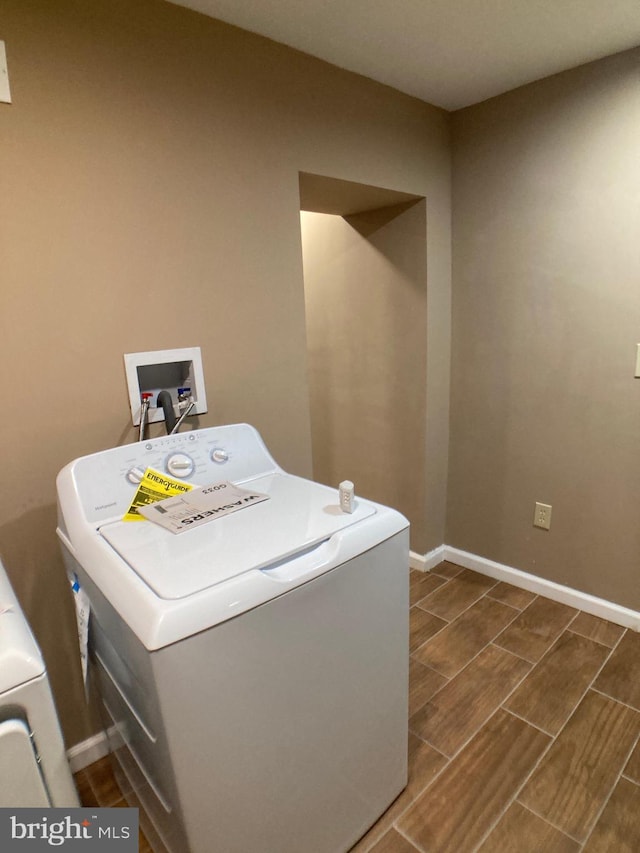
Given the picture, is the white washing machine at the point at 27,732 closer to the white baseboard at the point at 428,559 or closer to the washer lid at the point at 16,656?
the washer lid at the point at 16,656

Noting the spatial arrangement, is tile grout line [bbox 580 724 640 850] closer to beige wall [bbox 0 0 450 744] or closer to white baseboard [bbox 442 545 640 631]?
white baseboard [bbox 442 545 640 631]

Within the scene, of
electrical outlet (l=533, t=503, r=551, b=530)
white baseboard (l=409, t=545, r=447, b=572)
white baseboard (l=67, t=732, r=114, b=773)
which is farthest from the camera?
white baseboard (l=409, t=545, r=447, b=572)

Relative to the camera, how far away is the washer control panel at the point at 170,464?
1.06 metres

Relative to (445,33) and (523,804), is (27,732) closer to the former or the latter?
(523,804)

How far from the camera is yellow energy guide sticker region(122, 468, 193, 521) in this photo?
106cm

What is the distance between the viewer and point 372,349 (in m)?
2.40

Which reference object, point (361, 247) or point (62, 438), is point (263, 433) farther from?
point (361, 247)

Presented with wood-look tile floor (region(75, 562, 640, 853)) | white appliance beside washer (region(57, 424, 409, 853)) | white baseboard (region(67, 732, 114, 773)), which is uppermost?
white appliance beside washer (region(57, 424, 409, 853))

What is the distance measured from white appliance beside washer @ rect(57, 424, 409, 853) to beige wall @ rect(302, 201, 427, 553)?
122 centimetres

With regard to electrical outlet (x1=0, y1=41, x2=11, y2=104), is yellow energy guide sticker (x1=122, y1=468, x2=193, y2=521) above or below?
below

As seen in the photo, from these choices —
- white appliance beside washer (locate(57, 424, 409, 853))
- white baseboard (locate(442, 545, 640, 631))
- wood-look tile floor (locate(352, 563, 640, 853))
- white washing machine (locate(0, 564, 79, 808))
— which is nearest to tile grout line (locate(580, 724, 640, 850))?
wood-look tile floor (locate(352, 563, 640, 853))

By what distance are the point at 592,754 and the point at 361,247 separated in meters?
2.19

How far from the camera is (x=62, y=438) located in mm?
1232

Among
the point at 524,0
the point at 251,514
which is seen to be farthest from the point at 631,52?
the point at 251,514
